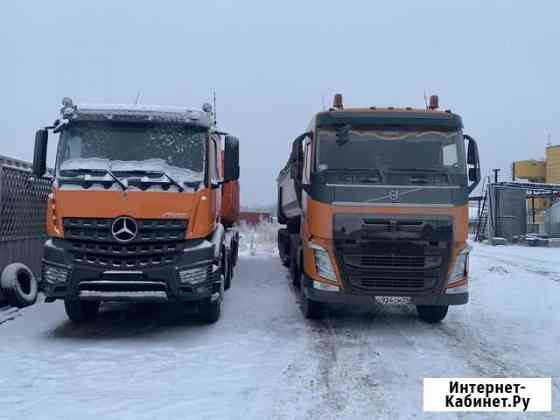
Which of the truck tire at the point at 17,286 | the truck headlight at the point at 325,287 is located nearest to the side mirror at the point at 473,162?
the truck headlight at the point at 325,287

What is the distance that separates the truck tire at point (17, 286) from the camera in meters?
8.34

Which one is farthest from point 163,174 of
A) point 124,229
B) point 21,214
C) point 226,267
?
point 21,214

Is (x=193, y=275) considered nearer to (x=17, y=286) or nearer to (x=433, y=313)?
(x=17, y=286)

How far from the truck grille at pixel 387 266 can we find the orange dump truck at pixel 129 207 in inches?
74.9

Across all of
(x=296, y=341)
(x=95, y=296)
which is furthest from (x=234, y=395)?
(x=95, y=296)

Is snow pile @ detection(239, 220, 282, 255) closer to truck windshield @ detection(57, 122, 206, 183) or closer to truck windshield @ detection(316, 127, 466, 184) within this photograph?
truck windshield @ detection(316, 127, 466, 184)

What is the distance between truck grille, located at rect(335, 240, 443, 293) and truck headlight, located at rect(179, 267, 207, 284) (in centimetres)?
192

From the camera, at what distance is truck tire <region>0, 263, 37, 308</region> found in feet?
27.3

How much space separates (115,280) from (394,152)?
14.3 feet

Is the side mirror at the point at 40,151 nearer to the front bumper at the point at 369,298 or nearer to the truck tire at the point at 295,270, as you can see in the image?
the front bumper at the point at 369,298

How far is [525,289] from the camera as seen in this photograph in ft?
39.3

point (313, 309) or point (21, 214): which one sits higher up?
point (21, 214)

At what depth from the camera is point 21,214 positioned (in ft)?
32.0

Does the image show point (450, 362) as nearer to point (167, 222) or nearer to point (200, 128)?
point (167, 222)
